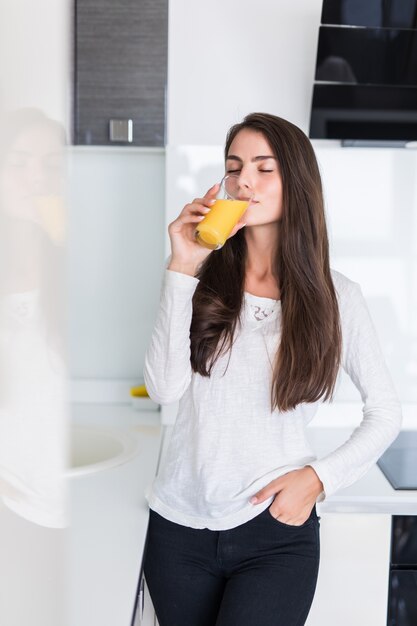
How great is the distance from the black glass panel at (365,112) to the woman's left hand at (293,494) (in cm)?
100

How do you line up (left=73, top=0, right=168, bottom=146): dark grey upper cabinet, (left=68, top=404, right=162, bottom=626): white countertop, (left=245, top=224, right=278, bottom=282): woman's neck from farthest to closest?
(left=73, top=0, right=168, bottom=146): dark grey upper cabinet → (left=245, top=224, right=278, bottom=282): woman's neck → (left=68, top=404, right=162, bottom=626): white countertop

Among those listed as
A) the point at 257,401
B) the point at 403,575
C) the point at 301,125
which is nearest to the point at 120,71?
the point at 301,125

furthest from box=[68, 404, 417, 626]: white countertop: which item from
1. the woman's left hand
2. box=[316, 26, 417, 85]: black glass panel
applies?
box=[316, 26, 417, 85]: black glass panel

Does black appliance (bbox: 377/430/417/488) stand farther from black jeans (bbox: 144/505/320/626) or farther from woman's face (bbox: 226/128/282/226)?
woman's face (bbox: 226/128/282/226)

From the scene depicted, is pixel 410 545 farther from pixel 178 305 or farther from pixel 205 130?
pixel 205 130

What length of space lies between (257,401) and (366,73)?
39.2 inches

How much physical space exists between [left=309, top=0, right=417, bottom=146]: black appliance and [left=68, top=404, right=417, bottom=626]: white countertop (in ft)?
2.72

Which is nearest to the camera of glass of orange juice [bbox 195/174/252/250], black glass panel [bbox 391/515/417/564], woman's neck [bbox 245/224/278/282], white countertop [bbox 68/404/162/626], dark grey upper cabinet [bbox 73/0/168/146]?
white countertop [bbox 68/404/162/626]

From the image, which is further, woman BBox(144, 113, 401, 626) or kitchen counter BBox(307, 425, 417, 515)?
kitchen counter BBox(307, 425, 417, 515)

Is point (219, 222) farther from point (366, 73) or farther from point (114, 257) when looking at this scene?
point (114, 257)

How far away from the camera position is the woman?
1.28 m

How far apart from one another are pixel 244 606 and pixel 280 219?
0.72 m

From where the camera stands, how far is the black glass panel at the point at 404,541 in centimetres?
160

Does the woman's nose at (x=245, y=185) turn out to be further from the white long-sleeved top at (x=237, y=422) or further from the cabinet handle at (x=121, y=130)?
the cabinet handle at (x=121, y=130)
